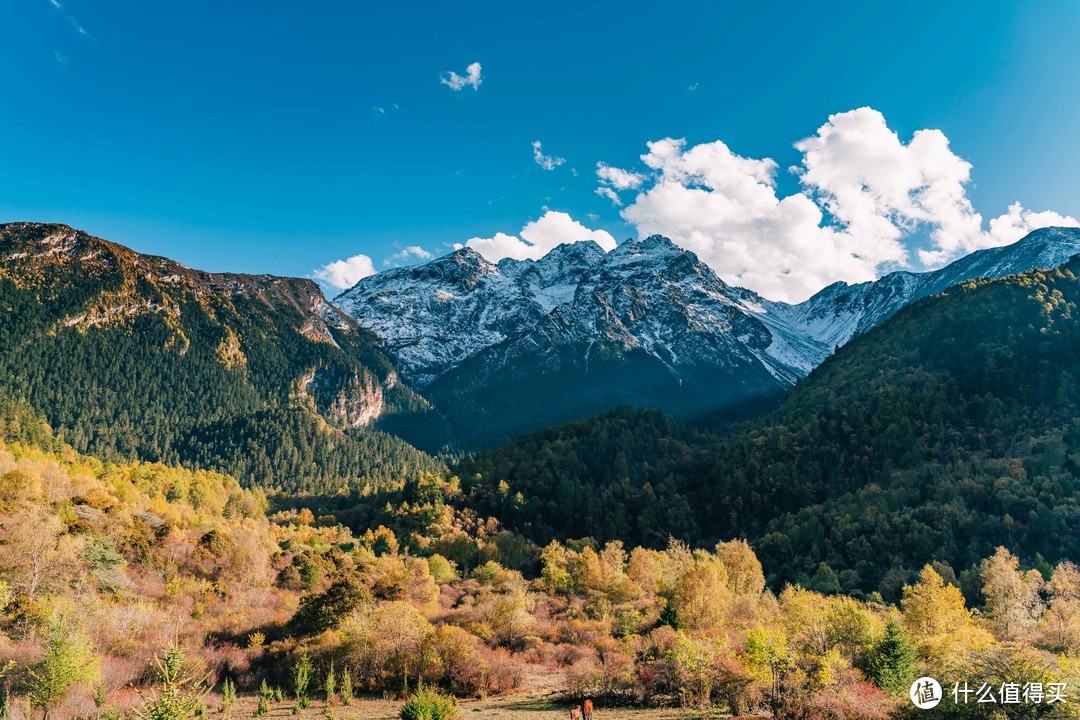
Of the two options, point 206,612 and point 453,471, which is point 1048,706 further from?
point 453,471

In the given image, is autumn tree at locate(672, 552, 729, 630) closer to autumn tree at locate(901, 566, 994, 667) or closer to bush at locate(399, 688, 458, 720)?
autumn tree at locate(901, 566, 994, 667)

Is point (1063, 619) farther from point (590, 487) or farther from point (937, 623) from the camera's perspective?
point (590, 487)

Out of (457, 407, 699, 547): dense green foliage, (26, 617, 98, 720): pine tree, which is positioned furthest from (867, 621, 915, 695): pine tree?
(457, 407, 699, 547): dense green foliage

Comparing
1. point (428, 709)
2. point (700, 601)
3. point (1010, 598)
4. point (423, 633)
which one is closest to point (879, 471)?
point (1010, 598)

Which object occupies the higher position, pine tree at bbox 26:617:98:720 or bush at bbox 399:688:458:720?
pine tree at bbox 26:617:98:720

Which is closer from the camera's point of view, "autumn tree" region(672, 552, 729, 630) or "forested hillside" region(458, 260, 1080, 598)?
"autumn tree" region(672, 552, 729, 630)

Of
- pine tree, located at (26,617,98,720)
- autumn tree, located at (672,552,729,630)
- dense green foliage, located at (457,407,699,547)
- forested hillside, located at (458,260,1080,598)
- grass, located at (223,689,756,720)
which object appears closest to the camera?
pine tree, located at (26,617,98,720)

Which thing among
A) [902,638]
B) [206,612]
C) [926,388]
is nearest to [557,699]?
[902,638]

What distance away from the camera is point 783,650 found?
3447 centimetres

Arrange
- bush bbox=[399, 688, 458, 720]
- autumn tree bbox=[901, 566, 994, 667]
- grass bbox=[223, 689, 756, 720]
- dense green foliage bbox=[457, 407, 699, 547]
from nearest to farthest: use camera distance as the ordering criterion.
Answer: bush bbox=[399, 688, 458, 720], grass bbox=[223, 689, 756, 720], autumn tree bbox=[901, 566, 994, 667], dense green foliage bbox=[457, 407, 699, 547]

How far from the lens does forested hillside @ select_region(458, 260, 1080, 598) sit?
109 metres

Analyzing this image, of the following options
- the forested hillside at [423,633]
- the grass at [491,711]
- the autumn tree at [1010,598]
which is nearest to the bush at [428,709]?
the forested hillside at [423,633]

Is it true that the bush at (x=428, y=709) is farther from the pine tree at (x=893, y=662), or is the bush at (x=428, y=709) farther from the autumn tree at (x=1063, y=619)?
the autumn tree at (x=1063, y=619)

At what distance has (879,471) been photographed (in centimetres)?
15012
